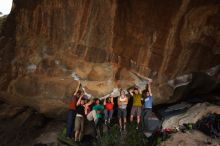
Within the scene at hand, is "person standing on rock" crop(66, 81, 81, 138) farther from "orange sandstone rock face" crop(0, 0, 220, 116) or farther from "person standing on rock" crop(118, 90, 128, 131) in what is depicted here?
"person standing on rock" crop(118, 90, 128, 131)

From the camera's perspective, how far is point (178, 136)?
10.5 meters

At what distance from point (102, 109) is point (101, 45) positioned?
2.01 meters

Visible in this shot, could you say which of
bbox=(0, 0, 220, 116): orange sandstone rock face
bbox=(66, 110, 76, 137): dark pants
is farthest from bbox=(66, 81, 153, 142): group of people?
bbox=(0, 0, 220, 116): orange sandstone rock face

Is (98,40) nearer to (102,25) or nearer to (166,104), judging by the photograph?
(102,25)

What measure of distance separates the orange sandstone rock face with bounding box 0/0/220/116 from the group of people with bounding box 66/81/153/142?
437mm

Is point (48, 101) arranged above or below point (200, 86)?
below

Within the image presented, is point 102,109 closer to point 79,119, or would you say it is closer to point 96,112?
point 96,112

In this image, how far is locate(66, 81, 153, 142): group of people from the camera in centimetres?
1073

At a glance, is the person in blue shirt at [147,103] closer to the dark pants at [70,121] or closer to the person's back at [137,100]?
the person's back at [137,100]

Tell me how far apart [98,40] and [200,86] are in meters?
3.76

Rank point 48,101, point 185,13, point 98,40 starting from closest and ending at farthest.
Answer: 1. point 185,13
2. point 98,40
3. point 48,101

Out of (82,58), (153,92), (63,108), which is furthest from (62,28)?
(153,92)

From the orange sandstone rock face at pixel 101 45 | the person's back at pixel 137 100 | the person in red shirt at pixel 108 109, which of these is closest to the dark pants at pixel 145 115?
the person's back at pixel 137 100

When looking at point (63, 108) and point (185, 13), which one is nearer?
point (185, 13)
